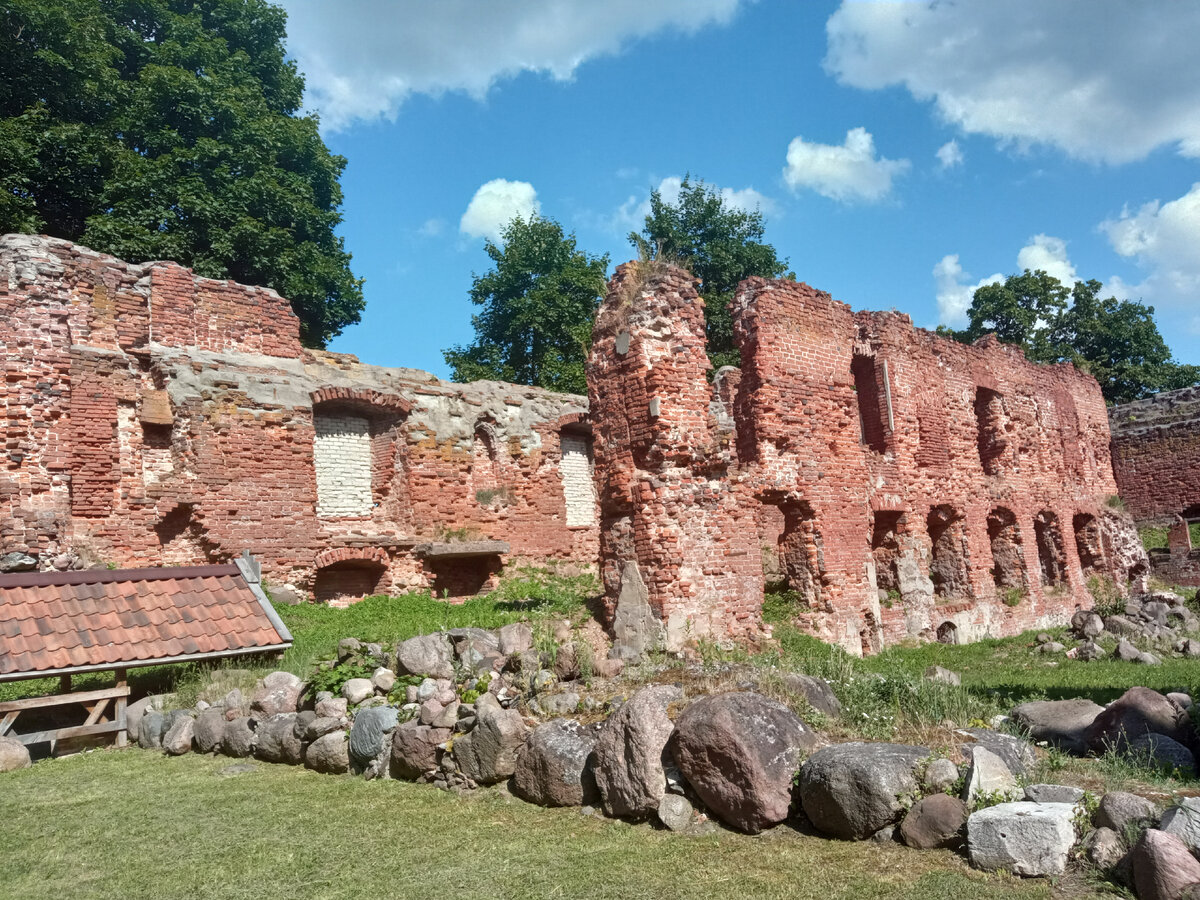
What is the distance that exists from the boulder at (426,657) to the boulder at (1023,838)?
4779mm

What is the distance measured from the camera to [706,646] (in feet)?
32.6

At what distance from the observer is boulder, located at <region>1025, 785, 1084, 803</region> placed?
467cm

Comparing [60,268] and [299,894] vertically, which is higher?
[60,268]

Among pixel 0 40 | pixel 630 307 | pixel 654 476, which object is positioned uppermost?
pixel 0 40

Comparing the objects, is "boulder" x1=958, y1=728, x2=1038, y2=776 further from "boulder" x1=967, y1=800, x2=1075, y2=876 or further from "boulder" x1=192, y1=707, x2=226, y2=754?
"boulder" x1=192, y1=707, x2=226, y2=754

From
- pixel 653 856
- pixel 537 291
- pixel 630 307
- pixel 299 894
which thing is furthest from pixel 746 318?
pixel 537 291

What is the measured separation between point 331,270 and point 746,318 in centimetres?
1516

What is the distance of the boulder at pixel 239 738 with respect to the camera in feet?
25.7

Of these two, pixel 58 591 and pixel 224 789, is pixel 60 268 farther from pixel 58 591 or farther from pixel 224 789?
pixel 224 789

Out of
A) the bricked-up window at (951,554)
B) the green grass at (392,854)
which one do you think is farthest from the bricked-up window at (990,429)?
the green grass at (392,854)

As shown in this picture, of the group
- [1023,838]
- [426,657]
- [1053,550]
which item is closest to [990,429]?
[1053,550]

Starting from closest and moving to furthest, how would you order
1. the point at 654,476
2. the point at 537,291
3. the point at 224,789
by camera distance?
the point at 224,789 → the point at 654,476 → the point at 537,291

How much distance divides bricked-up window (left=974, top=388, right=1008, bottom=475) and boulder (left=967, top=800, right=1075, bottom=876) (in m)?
15.7

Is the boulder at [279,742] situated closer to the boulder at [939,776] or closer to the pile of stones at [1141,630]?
the boulder at [939,776]
